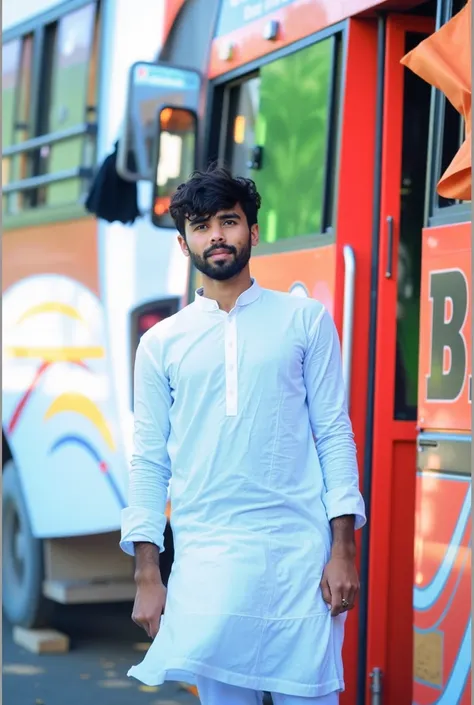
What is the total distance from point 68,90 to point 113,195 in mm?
815

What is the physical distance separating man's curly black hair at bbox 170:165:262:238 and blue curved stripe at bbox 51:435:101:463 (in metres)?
2.97

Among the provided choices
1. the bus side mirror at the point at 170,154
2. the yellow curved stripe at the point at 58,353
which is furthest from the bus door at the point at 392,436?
the yellow curved stripe at the point at 58,353

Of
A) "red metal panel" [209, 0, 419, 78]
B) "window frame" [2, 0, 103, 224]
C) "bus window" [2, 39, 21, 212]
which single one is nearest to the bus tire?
"window frame" [2, 0, 103, 224]

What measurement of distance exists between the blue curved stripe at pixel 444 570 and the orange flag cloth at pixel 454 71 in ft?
2.99

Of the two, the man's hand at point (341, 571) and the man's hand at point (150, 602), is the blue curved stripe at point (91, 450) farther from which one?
the man's hand at point (341, 571)

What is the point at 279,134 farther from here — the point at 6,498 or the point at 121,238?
the point at 6,498

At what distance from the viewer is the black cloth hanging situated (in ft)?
19.2

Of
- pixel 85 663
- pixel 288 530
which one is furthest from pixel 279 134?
pixel 85 663

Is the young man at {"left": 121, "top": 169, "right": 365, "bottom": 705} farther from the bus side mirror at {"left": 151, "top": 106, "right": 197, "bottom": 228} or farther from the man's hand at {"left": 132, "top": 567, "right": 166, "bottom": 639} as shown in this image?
the bus side mirror at {"left": 151, "top": 106, "right": 197, "bottom": 228}

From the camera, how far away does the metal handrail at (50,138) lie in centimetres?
616

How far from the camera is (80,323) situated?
6.23 m

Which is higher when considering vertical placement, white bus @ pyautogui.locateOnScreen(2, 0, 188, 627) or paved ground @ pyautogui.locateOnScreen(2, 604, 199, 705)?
white bus @ pyautogui.locateOnScreen(2, 0, 188, 627)

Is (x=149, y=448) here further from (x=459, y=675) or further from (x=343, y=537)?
(x=459, y=675)

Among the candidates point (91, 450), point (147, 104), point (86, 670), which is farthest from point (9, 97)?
point (86, 670)
